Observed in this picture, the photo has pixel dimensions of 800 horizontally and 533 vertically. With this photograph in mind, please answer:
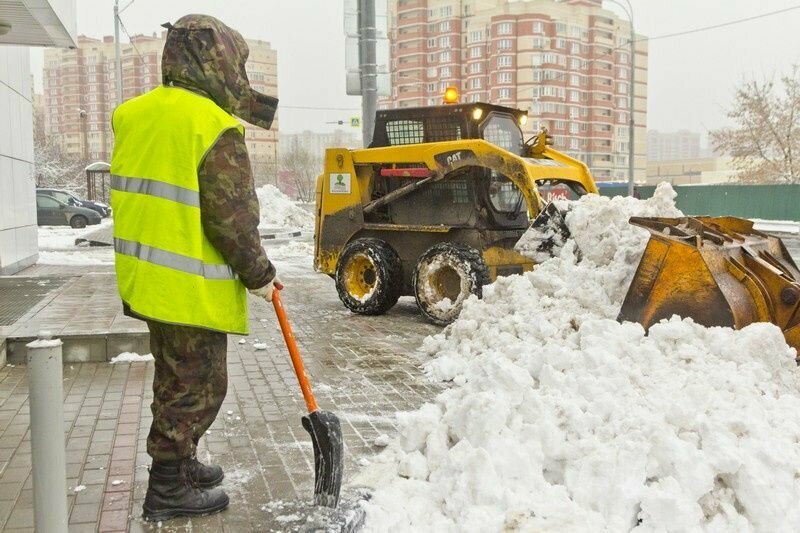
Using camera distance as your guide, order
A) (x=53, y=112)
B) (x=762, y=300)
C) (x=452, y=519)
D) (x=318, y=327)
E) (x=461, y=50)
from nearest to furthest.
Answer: (x=452, y=519), (x=762, y=300), (x=318, y=327), (x=53, y=112), (x=461, y=50)

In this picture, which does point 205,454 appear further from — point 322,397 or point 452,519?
point 452,519

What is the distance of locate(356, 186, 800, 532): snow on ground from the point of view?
308 centimetres

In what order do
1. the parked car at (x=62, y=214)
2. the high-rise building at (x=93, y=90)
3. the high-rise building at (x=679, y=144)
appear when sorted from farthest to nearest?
the high-rise building at (x=679, y=144) → the high-rise building at (x=93, y=90) → the parked car at (x=62, y=214)

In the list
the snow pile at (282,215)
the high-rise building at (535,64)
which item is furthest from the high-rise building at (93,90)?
the snow pile at (282,215)

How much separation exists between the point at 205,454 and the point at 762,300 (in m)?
3.73

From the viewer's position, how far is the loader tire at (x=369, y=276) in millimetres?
8742

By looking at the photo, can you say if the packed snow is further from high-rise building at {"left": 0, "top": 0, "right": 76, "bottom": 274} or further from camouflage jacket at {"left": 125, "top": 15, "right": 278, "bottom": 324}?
camouflage jacket at {"left": 125, "top": 15, "right": 278, "bottom": 324}

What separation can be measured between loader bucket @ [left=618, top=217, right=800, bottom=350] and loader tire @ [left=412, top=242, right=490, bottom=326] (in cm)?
229

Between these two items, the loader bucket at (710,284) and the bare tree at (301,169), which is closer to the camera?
the loader bucket at (710,284)

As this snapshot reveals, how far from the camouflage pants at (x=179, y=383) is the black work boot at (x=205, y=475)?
250 millimetres

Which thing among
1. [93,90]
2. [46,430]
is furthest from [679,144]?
[46,430]

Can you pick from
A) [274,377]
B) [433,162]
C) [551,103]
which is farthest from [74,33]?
[551,103]

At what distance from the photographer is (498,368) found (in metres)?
4.12

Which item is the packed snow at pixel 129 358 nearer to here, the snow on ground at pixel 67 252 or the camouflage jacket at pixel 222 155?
the camouflage jacket at pixel 222 155
